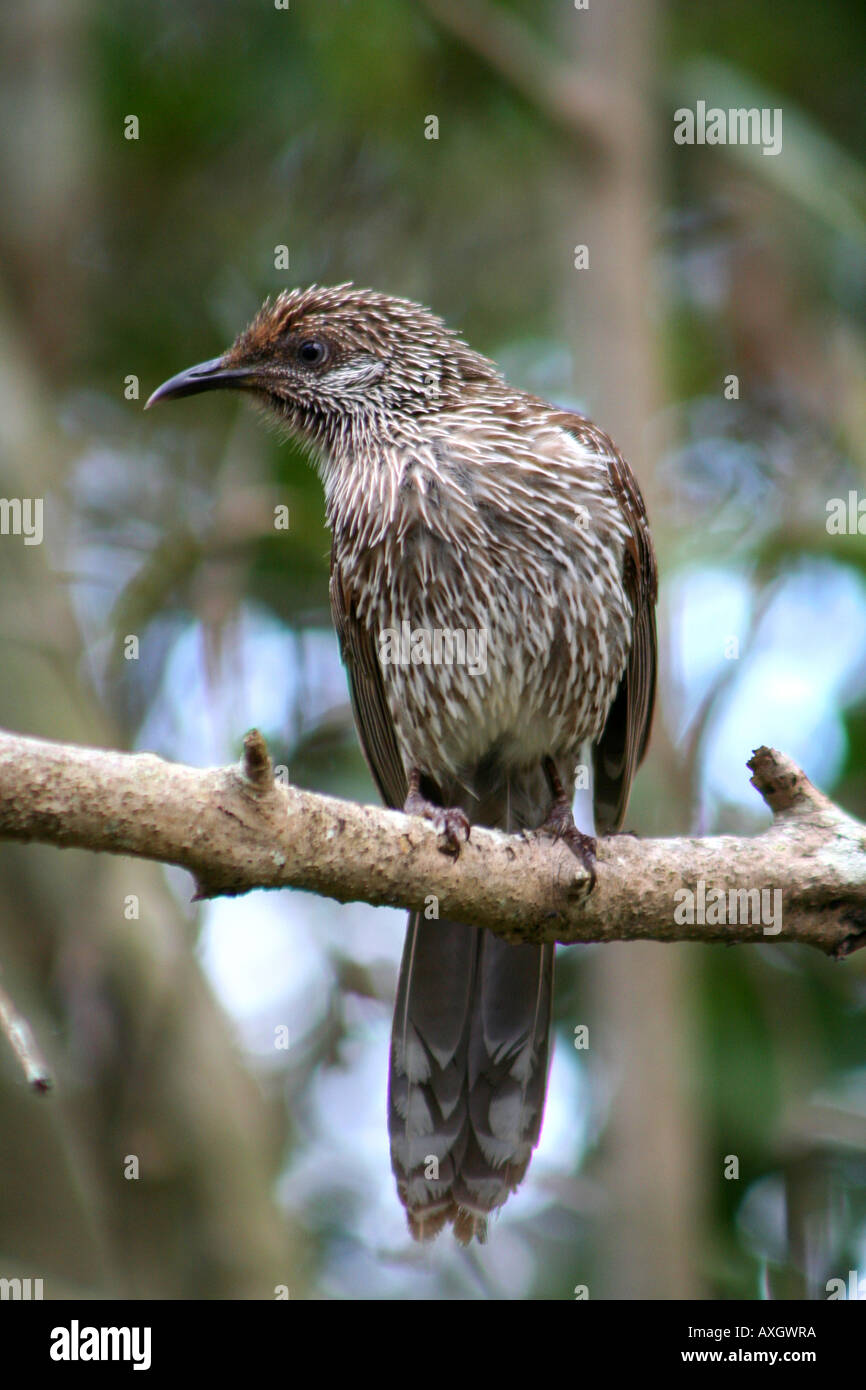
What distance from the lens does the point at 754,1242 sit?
6.99m

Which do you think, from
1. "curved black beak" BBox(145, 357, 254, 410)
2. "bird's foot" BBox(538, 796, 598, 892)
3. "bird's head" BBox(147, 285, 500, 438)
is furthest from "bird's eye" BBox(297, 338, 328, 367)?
"bird's foot" BBox(538, 796, 598, 892)

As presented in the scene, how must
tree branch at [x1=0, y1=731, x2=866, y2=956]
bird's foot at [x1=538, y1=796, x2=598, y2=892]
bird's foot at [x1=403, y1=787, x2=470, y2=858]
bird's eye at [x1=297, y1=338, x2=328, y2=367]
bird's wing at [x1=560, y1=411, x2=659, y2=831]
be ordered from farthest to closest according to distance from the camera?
bird's eye at [x1=297, y1=338, x2=328, y2=367] < bird's wing at [x1=560, y1=411, x2=659, y2=831] < bird's foot at [x1=538, y1=796, x2=598, y2=892] < bird's foot at [x1=403, y1=787, x2=470, y2=858] < tree branch at [x1=0, y1=731, x2=866, y2=956]

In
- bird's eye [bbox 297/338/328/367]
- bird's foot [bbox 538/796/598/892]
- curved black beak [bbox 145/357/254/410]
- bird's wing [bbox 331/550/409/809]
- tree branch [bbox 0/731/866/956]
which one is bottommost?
tree branch [bbox 0/731/866/956]

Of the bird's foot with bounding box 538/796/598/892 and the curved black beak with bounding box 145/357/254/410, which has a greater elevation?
the curved black beak with bounding box 145/357/254/410

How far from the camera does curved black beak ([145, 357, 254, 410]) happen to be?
554 cm

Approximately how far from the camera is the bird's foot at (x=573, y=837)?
4.04 metres

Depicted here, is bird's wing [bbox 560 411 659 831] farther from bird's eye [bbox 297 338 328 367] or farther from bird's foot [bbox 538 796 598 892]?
bird's eye [bbox 297 338 328 367]

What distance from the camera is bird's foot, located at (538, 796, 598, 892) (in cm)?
404

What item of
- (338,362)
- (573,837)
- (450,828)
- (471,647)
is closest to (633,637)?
(471,647)

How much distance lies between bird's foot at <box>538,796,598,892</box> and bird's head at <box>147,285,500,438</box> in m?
1.61

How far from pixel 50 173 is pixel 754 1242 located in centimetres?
582

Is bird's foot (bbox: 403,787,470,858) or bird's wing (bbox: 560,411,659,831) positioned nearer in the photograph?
bird's foot (bbox: 403,787,470,858)

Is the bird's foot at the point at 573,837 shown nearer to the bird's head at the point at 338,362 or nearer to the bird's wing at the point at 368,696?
the bird's wing at the point at 368,696

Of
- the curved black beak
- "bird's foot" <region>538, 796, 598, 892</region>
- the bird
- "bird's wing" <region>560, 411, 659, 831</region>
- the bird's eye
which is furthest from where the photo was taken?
the bird's eye
